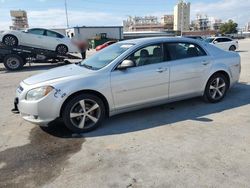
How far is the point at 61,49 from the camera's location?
15125 millimetres

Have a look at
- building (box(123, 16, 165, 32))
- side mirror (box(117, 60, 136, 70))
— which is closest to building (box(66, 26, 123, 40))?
side mirror (box(117, 60, 136, 70))

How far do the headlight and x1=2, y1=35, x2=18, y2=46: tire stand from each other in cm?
1073

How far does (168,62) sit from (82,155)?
2.50m

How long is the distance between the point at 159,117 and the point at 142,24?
141 m

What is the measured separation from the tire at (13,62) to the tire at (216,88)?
35.7 ft

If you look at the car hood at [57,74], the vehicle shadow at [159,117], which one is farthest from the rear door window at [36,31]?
the vehicle shadow at [159,117]

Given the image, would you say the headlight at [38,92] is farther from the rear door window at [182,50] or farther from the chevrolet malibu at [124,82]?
the rear door window at [182,50]

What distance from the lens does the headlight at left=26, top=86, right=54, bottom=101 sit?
4238 mm

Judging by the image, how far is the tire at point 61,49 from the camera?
49.2 feet

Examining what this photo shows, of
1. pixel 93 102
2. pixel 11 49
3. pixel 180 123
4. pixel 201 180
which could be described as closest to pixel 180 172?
pixel 201 180

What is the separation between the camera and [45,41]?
14594 mm

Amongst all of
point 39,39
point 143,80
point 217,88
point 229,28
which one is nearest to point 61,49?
point 39,39

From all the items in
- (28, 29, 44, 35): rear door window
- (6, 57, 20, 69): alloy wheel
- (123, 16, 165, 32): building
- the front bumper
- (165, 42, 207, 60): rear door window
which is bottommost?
(6, 57, 20, 69): alloy wheel

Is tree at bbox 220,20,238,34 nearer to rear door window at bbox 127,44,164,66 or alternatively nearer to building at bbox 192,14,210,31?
building at bbox 192,14,210,31
